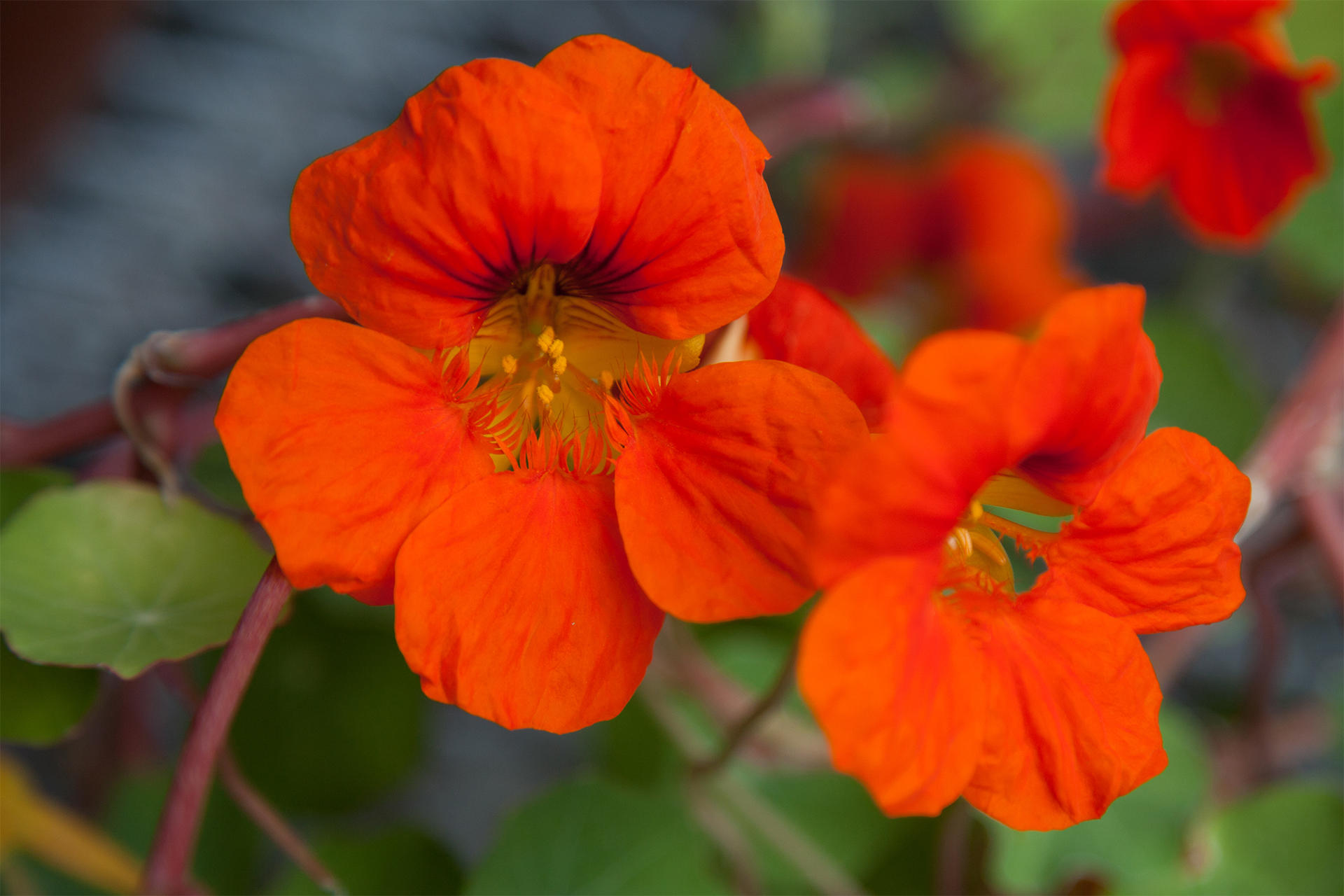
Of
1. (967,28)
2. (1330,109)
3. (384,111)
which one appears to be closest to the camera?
(1330,109)

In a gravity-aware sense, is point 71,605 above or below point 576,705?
below

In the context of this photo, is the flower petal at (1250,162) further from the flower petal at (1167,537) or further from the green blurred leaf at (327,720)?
the green blurred leaf at (327,720)

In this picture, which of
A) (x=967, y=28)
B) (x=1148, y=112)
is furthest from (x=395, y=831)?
(x=967, y=28)

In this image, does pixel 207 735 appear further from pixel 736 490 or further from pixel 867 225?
pixel 867 225

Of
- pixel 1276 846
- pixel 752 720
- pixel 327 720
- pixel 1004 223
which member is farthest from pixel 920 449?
pixel 1004 223

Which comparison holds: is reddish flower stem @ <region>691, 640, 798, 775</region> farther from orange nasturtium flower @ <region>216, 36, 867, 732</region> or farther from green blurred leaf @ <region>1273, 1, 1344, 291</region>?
green blurred leaf @ <region>1273, 1, 1344, 291</region>

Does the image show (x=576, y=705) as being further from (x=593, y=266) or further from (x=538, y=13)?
(x=538, y=13)
